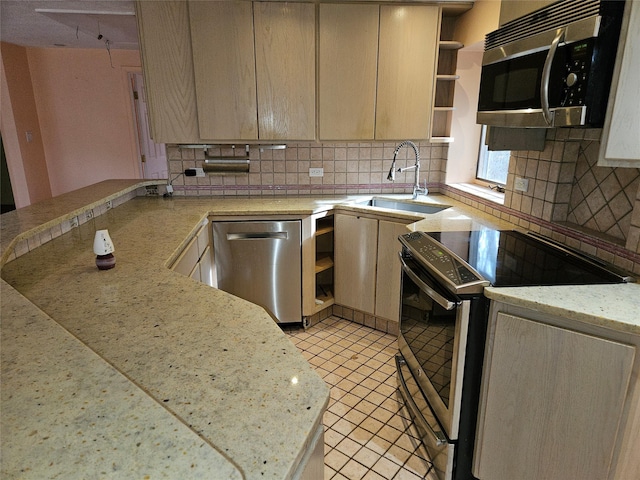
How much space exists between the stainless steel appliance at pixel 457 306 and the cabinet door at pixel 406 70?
117 cm

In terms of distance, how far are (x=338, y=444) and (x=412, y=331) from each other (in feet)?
2.10

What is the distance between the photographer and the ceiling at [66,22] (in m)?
2.73

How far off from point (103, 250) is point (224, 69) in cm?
167

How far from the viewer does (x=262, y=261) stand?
275 centimetres

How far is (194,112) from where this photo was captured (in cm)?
274

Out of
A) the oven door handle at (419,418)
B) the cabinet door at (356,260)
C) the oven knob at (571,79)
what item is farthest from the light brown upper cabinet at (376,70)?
the oven door handle at (419,418)

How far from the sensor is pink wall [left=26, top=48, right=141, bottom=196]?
5.16 metres

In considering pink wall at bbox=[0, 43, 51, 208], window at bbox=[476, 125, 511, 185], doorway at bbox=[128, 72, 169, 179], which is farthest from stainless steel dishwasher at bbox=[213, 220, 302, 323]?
pink wall at bbox=[0, 43, 51, 208]

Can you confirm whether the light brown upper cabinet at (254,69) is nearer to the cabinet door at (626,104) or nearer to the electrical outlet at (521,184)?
the electrical outlet at (521,184)

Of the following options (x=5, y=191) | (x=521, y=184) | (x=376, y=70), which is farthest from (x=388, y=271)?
(x=5, y=191)

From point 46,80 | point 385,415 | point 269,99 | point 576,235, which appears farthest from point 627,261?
point 46,80

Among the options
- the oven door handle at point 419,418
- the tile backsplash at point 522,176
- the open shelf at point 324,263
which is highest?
the tile backsplash at point 522,176

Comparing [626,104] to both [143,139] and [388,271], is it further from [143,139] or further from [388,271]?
[143,139]

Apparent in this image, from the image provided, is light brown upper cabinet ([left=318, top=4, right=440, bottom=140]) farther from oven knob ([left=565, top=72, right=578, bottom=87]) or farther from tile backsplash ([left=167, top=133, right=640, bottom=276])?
oven knob ([left=565, top=72, right=578, bottom=87])
